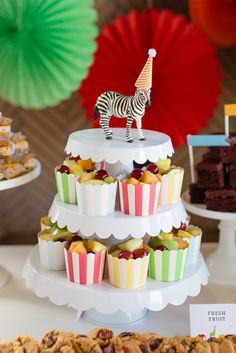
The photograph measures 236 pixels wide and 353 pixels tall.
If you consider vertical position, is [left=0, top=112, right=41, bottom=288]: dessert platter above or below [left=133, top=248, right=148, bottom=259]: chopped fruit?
above

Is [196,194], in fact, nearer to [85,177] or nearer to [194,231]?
[194,231]

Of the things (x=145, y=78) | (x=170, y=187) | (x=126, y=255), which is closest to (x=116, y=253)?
(x=126, y=255)

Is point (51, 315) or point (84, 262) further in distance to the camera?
point (51, 315)

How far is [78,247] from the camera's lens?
4.90ft

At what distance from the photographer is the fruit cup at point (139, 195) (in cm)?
147

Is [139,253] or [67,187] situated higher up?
[67,187]

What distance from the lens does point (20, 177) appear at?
1860 mm

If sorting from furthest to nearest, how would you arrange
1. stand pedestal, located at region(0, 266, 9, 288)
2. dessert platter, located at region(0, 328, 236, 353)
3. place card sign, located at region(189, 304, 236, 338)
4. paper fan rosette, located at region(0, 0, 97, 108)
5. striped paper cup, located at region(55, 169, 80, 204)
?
1. paper fan rosette, located at region(0, 0, 97, 108)
2. stand pedestal, located at region(0, 266, 9, 288)
3. striped paper cup, located at region(55, 169, 80, 204)
4. place card sign, located at region(189, 304, 236, 338)
5. dessert platter, located at region(0, 328, 236, 353)

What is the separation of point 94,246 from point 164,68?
38.4 inches

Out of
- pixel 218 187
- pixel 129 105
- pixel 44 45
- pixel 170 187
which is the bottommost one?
pixel 218 187

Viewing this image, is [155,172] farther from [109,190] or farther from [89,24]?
[89,24]

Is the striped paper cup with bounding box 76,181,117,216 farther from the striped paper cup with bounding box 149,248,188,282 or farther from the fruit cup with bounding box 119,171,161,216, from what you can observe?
the striped paper cup with bounding box 149,248,188,282

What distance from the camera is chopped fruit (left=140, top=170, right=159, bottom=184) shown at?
148 centimetres

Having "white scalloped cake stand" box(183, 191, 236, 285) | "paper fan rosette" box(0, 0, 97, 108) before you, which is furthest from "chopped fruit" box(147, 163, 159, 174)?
"paper fan rosette" box(0, 0, 97, 108)
